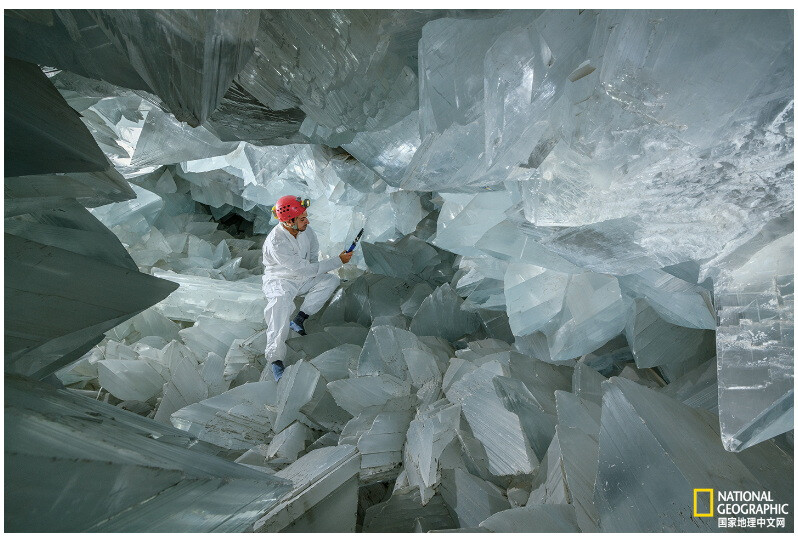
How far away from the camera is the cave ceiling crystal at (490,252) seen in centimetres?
78

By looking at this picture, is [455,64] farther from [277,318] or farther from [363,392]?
[277,318]

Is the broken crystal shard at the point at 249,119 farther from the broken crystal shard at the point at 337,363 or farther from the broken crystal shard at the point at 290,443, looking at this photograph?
the broken crystal shard at the point at 290,443

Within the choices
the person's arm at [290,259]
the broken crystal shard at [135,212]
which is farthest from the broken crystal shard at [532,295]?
the broken crystal shard at [135,212]

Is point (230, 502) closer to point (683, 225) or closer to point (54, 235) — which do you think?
point (54, 235)

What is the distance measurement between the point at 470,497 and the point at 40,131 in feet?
4.19

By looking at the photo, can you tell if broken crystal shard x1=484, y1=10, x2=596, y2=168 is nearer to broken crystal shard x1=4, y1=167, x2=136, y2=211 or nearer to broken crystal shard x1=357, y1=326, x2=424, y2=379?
broken crystal shard x1=4, y1=167, x2=136, y2=211

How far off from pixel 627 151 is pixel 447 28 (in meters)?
0.49

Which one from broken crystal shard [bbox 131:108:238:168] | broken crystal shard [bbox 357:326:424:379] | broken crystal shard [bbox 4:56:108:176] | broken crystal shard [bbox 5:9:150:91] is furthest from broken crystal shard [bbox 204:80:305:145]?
broken crystal shard [bbox 357:326:424:379]

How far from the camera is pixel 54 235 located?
0.98 m

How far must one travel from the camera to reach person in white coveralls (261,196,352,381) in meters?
3.30

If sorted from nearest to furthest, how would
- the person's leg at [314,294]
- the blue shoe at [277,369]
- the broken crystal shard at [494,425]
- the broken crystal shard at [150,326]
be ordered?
the broken crystal shard at [494,425] → the blue shoe at [277,369] → the broken crystal shard at [150,326] → the person's leg at [314,294]

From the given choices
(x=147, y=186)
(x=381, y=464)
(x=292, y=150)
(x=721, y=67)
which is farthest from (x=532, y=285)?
(x=147, y=186)

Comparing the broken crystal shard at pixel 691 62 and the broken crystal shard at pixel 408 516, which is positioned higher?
the broken crystal shard at pixel 691 62

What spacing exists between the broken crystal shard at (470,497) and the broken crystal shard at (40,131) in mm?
1154
